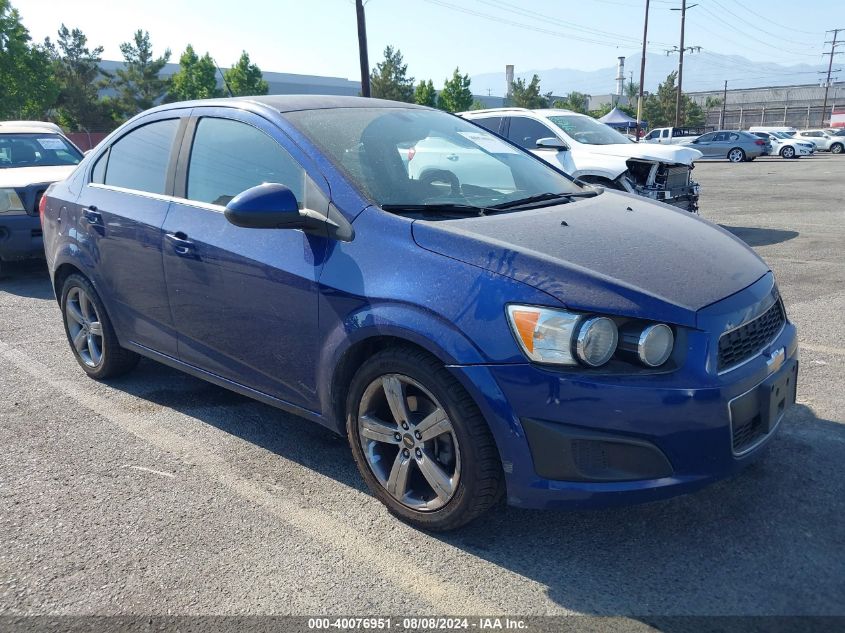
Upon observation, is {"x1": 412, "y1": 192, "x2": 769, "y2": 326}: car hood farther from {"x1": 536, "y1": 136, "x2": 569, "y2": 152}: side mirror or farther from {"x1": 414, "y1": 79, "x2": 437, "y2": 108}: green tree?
{"x1": 414, "y1": 79, "x2": 437, "y2": 108}: green tree

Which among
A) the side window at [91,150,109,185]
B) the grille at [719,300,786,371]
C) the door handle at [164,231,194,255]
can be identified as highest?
the side window at [91,150,109,185]

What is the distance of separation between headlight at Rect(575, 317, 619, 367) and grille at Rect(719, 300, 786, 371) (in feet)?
1.32

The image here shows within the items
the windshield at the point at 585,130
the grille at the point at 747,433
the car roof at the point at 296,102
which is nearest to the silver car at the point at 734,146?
the windshield at the point at 585,130

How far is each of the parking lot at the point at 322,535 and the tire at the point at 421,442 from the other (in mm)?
148

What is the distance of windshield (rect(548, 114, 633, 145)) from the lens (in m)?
10.6

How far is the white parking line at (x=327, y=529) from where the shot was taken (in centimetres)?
247

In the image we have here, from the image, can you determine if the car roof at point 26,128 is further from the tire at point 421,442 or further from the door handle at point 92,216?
the tire at point 421,442

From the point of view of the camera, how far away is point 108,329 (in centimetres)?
441

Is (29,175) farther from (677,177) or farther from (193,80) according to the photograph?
(193,80)

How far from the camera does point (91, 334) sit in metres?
4.61

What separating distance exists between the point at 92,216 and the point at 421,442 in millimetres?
2655

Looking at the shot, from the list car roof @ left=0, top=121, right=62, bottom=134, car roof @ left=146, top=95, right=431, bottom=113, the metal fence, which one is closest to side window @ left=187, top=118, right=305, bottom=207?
car roof @ left=146, top=95, right=431, bottom=113

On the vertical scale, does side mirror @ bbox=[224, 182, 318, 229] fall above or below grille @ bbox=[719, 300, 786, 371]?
above

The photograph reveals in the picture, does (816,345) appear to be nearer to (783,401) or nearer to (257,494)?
(783,401)
